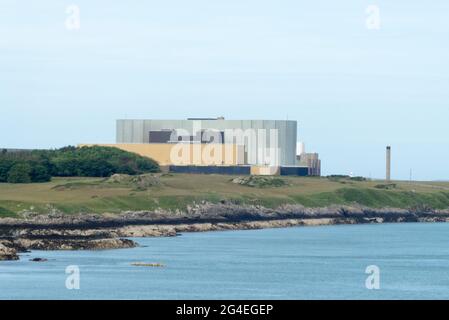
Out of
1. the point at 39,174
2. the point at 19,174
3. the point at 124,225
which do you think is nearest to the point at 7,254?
the point at 124,225

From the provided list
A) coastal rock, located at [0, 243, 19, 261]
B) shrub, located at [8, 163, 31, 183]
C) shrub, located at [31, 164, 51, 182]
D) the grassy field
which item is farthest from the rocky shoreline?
shrub, located at [8, 163, 31, 183]

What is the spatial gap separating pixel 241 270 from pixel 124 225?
5185 centimetres

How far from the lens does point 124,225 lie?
14638 centimetres

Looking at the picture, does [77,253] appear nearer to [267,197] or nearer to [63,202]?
[63,202]

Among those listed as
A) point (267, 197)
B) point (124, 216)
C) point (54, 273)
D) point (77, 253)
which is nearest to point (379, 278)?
point (54, 273)

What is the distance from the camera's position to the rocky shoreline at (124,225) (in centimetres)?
11438

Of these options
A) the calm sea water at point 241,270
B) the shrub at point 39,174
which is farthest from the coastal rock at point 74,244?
the shrub at point 39,174

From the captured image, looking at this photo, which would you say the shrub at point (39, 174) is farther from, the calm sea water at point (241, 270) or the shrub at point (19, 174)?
the calm sea water at point (241, 270)

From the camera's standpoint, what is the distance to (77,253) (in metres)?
109

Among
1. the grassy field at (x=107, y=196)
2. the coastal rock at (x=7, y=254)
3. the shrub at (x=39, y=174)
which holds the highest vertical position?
the shrub at (x=39, y=174)

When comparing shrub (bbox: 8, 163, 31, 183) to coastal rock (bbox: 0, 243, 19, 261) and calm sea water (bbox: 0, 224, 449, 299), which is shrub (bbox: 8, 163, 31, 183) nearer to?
calm sea water (bbox: 0, 224, 449, 299)

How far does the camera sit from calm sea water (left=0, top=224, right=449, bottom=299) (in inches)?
3019

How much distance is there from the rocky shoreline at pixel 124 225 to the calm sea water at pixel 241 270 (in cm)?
334

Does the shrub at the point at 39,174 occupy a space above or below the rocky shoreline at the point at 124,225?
above
